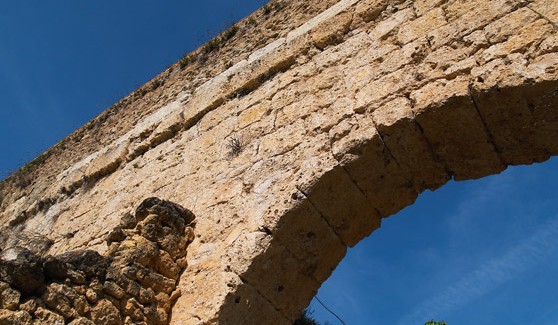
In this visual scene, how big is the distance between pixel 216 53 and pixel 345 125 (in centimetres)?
261

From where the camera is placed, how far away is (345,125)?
11.4 ft

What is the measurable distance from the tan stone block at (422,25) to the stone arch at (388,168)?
613 millimetres

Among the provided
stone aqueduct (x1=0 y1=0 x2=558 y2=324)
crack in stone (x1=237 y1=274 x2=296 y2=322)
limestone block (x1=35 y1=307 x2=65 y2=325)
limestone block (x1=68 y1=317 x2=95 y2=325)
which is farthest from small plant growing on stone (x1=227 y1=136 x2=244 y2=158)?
limestone block (x1=35 y1=307 x2=65 y2=325)

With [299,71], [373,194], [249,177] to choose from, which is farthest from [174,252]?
[299,71]

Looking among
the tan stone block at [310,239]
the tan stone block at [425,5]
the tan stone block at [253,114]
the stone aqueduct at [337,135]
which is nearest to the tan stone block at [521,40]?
the stone aqueduct at [337,135]

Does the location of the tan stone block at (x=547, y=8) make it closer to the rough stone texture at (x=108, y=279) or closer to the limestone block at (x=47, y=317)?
the rough stone texture at (x=108, y=279)

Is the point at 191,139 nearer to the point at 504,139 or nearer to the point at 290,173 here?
the point at 290,173

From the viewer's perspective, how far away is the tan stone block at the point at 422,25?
355 centimetres

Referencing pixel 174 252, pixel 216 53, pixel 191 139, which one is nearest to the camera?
pixel 174 252

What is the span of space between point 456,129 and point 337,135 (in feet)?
2.58

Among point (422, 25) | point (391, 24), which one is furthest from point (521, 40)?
point (391, 24)

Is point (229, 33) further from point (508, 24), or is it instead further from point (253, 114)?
point (508, 24)

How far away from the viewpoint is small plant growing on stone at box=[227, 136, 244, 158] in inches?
162

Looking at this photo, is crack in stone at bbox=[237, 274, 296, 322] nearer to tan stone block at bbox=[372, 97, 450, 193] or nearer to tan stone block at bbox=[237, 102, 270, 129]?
tan stone block at bbox=[372, 97, 450, 193]
